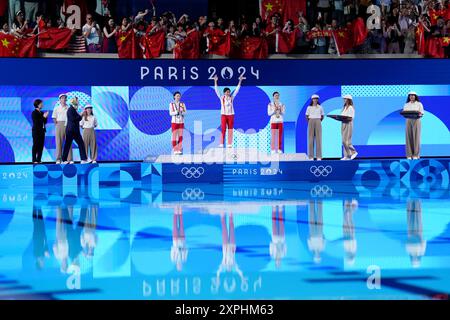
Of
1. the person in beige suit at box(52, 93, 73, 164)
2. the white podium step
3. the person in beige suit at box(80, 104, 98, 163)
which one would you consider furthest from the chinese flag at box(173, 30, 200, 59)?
the person in beige suit at box(52, 93, 73, 164)

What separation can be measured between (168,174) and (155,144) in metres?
3.45

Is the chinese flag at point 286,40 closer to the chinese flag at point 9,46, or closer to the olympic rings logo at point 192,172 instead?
the olympic rings logo at point 192,172

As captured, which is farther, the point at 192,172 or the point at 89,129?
the point at 89,129

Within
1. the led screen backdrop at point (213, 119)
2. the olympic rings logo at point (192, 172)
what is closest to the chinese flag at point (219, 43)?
the led screen backdrop at point (213, 119)

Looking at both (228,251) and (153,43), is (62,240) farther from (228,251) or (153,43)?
(153,43)

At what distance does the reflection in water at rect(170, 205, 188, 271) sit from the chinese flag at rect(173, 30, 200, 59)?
28.2 feet

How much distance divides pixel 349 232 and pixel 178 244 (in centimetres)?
228

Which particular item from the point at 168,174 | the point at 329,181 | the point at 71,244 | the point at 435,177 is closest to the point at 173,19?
the point at 168,174

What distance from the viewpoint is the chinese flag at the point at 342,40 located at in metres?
19.8

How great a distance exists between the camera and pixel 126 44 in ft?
63.2

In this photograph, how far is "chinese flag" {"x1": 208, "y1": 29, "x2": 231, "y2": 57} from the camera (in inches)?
763

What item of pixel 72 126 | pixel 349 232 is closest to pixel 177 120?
pixel 72 126

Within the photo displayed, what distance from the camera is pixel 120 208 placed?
41.0ft

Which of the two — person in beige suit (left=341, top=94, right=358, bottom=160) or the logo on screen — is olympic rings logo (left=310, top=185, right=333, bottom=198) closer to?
person in beige suit (left=341, top=94, right=358, bottom=160)
